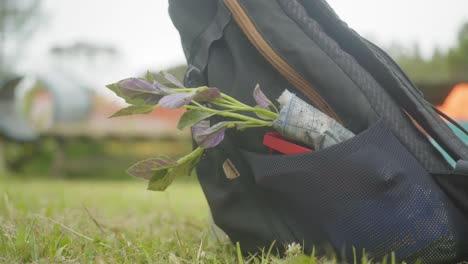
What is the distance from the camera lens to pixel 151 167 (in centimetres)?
80

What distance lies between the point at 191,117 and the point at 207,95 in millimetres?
41

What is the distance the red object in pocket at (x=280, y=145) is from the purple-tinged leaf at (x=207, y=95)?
111mm

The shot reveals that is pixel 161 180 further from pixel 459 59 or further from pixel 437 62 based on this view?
pixel 437 62

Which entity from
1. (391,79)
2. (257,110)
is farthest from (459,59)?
(257,110)

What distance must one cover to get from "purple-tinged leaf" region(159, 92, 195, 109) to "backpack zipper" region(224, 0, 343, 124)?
157 millimetres

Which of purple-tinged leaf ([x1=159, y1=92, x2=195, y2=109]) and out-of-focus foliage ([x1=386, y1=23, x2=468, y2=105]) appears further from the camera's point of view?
out-of-focus foliage ([x1=386, y1=23, x2=468, y2=105])

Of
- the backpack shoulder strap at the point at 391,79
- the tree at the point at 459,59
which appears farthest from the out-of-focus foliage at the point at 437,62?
the backpack shoulder strap at the point at 391,79

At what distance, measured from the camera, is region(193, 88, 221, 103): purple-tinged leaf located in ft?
2.49

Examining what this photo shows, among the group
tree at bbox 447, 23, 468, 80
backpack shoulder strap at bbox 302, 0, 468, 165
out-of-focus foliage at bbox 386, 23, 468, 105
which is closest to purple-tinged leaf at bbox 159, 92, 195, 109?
backpack shoulder strap at bbox 302, 0, 468, 165

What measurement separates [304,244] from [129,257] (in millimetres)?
292

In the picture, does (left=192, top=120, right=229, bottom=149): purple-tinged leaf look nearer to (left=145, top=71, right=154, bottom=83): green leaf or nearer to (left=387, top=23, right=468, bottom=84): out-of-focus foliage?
(left=145, top=71, right=154, bottom=83): green leaf

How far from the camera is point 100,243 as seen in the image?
914 mm

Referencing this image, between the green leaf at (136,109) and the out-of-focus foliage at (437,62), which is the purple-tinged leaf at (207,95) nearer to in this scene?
the green leaf at (136,109)

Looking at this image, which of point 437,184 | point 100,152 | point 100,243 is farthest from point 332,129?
point 100,152
